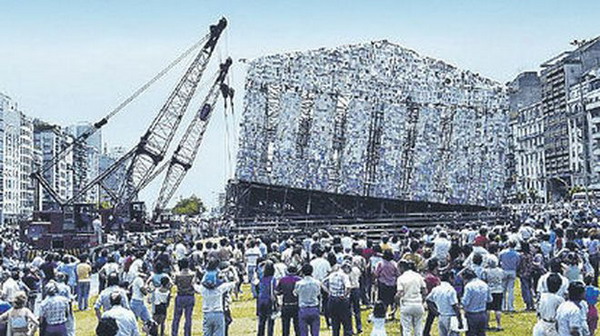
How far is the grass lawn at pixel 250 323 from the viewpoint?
2039 cm

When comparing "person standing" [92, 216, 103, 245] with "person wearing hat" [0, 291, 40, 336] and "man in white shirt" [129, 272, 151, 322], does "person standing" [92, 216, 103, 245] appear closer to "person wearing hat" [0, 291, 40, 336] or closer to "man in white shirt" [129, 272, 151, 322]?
"man in white shirt" [129, 272, 151, 322]

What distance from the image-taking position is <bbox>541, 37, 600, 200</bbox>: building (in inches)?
4134

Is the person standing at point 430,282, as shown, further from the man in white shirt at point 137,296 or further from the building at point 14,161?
the building at point 14,161

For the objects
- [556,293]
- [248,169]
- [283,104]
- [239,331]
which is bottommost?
[239,331]

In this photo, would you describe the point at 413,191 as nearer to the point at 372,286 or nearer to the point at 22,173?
the point at 372,286

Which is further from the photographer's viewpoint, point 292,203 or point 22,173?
point 22,173

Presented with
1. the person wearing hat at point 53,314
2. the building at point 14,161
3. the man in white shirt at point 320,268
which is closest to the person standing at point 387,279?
the man in white shirt at point 320,268

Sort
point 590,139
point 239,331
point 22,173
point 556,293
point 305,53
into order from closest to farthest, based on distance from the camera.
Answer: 1. point 556,293
2. point 239,331
3. point 305,53
4. point 590,139
5. point 22,173

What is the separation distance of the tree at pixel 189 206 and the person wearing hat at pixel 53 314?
147m

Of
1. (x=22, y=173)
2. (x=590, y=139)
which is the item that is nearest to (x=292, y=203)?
(x=590, y=139)

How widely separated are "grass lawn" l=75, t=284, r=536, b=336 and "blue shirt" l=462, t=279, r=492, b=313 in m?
3.90

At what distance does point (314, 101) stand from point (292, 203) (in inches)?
370

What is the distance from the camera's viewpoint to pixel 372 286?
24.7 metres

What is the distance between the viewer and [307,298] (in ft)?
55.7
